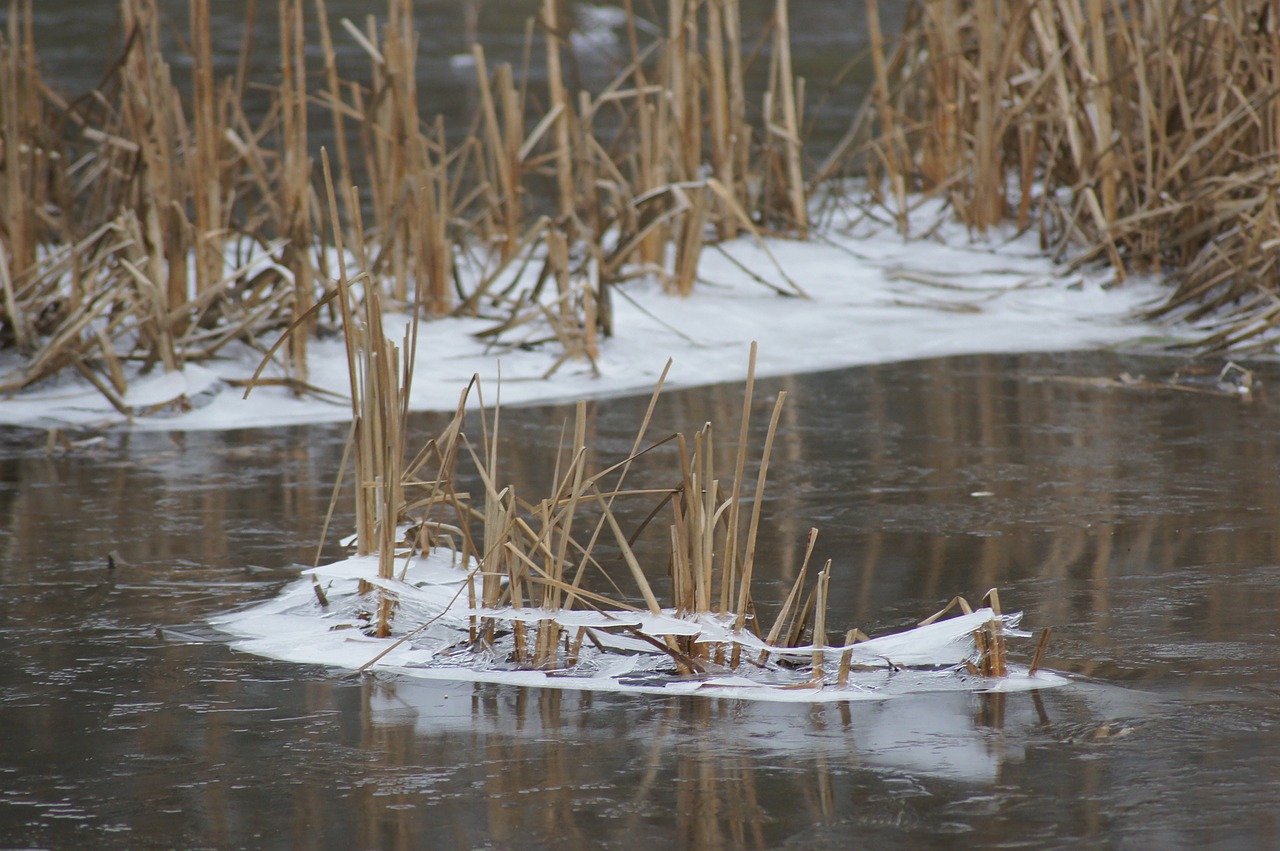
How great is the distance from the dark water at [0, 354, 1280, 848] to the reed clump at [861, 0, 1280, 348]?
1.55m

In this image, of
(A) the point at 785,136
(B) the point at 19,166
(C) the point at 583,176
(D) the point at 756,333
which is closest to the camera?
(B) the point at 19,166

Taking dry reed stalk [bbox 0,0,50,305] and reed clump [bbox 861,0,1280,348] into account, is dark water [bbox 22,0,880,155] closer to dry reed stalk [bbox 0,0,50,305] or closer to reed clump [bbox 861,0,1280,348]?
reed clump [bbox 861,0,1280,348]

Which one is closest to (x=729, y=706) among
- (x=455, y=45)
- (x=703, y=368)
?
(x=703, y=368)

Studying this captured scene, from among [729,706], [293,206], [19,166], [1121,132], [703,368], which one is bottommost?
[729,706]

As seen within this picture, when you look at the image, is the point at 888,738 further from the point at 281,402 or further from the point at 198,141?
the point at 198,141

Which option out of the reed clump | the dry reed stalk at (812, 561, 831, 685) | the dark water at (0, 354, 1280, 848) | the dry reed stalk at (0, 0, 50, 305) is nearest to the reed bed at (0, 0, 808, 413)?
the dry reed stalk at (0, 0, 50, 305)

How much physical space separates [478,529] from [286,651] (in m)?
0.80

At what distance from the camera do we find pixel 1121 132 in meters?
5.61

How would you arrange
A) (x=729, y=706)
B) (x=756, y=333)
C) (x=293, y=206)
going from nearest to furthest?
1. (x=729, y=706)
2. (x=293, y=206)
3. (x=756, y=333)

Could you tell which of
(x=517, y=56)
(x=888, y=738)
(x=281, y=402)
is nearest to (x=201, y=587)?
(x=888, y=738)

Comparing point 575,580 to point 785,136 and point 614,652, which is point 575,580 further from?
point 785,136

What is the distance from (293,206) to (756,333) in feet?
5.41

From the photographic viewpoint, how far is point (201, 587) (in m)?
2.84

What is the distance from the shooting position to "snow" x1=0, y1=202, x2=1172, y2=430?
4426 mm
